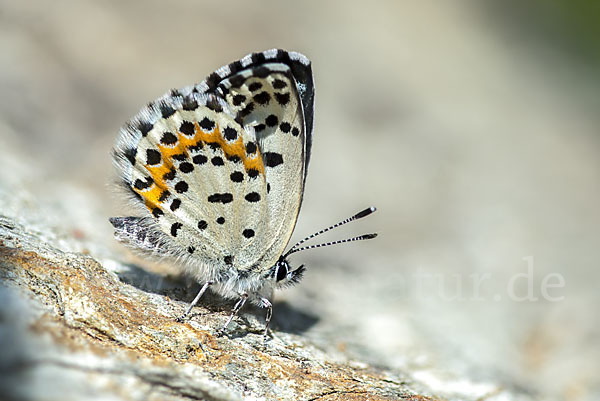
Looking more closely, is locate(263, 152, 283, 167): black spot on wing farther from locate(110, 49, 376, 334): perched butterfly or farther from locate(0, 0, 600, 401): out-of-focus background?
locate(0, 0, 600, 401): out-of-focus background

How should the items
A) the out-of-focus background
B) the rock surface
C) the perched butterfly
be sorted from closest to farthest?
the rock surface, the perched butterfly, the out-of-focus background

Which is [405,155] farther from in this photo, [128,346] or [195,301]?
[128,346]

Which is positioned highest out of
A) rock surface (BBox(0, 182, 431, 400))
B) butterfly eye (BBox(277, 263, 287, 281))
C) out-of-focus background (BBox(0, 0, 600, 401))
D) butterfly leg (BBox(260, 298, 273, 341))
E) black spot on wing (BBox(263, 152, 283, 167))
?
out-of-focus background (BBox(0, 0, 600, 401))

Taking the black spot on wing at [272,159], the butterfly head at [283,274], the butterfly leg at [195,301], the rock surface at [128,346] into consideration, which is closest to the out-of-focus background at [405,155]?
the butterfly head at [283,274]

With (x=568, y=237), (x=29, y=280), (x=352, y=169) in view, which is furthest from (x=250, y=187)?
(x=568, y=237)

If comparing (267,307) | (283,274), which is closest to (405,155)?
(283,274)

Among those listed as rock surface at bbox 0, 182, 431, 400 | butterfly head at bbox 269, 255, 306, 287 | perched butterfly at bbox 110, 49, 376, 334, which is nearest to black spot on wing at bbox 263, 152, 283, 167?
perched butterfly at bbox 110, 49, 376, 334

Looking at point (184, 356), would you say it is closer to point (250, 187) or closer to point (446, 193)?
point (250, 187)
